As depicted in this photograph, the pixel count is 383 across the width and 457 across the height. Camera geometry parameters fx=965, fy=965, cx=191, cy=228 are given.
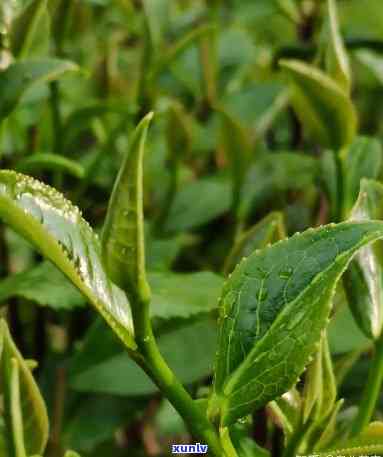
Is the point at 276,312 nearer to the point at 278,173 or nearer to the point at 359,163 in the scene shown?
the point at 359,163

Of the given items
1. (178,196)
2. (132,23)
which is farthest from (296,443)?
(132,23)

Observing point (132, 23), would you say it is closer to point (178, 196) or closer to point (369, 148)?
point (178, 196)

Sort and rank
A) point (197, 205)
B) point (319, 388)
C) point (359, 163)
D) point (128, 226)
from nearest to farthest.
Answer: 1. point (128, 226)
2. point (319, 388)
3. point (359, 163)
4. point (197, 205)

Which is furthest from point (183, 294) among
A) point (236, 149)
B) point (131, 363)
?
point (236, 149)

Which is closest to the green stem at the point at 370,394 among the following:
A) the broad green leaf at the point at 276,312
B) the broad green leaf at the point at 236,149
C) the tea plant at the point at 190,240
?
the tea plant at the point at 190,240

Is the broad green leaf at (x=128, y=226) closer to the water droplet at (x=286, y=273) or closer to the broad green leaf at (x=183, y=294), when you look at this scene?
the water droplet at (x=286, y=273)

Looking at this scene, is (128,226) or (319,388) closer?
(128,226)
